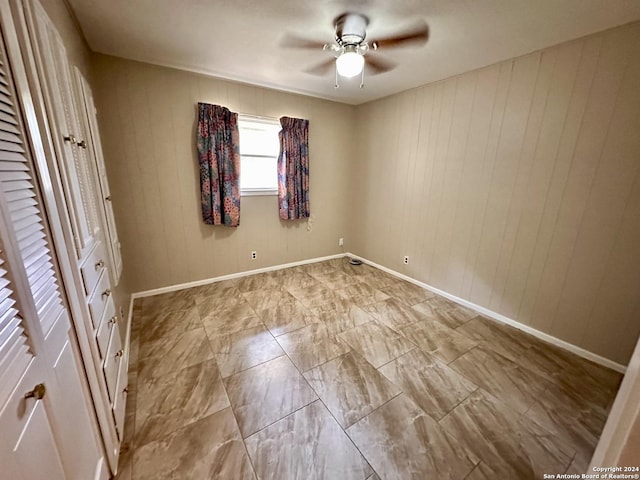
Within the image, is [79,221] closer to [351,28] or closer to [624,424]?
[624,424]

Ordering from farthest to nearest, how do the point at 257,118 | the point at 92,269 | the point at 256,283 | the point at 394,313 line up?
1. the point at 256,283
2. the point at 257,118
3. the point at 394,313
4. the point at 92,269

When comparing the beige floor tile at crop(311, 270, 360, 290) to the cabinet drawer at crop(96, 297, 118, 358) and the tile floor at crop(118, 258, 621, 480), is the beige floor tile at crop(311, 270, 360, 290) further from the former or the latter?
the cabinet drawer at crop(96, 297, 118, 358)

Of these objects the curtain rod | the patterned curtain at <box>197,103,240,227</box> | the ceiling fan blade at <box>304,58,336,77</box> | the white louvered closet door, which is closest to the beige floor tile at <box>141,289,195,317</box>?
the patterned curtain at <box>197,103,240,227</box>

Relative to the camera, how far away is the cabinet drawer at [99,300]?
1141mm

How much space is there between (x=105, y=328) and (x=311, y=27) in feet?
7.70

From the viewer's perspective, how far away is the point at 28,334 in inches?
26.3

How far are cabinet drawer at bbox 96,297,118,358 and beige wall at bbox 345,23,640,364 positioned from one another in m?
3.08

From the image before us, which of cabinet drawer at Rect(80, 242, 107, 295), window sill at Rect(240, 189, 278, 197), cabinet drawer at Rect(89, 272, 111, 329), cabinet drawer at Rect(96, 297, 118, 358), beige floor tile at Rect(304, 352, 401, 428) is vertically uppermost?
window sill at Rect(240, 189, 278, 197)

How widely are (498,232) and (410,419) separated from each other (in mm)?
1939

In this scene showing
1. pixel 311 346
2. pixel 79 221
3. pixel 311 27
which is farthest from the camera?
pixel 311 346

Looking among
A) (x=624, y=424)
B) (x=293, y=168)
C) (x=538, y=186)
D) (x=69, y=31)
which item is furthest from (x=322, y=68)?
(x=624, y=424)

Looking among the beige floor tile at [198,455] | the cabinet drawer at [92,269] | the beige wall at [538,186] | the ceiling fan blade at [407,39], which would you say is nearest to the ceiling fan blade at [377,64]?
the ceiling fan blade at [407,39]

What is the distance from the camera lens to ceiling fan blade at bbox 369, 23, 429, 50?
74.4 inches

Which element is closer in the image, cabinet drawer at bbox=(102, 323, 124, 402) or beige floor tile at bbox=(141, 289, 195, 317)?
cabinet drawer at bbox=(102, 323, 124, 402)
